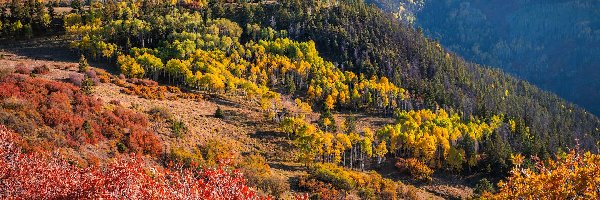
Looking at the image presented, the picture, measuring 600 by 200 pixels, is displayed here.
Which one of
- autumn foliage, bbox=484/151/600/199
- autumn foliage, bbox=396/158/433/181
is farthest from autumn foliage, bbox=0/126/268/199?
autumn foliage, bbox=396/158/433/181

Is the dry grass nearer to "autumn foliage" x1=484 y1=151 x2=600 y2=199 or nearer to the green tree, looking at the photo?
the green tree

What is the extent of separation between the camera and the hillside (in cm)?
5006

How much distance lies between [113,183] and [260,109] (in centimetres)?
9561

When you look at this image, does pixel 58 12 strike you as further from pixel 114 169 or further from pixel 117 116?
pixel 114 169

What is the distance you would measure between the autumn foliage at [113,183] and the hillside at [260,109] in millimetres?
94

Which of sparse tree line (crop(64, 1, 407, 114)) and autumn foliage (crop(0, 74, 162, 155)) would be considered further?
sparse tree line (crop(64, 1, 407, 114))

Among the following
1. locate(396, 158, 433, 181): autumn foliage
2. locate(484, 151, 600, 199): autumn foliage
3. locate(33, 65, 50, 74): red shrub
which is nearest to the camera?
locate(484, 151, 600, 199): autumn foliage

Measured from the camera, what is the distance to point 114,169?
17.2 metres

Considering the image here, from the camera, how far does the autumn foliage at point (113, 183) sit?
15672 millimetres

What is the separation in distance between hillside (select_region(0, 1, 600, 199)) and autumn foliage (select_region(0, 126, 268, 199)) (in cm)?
9

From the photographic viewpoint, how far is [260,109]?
368 feet

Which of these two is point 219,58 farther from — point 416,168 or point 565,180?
point 565,180

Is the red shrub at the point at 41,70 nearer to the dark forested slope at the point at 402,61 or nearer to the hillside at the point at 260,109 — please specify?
the hillside at the point at 260,109

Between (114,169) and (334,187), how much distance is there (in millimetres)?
57816
